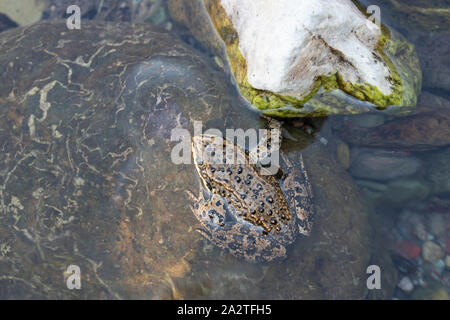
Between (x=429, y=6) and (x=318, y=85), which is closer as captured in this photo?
(x=318, y=85)

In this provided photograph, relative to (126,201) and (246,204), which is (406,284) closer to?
(246,204)

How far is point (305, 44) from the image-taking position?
4238 millimetres

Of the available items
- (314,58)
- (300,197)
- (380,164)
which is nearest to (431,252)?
Answer: (380,164)

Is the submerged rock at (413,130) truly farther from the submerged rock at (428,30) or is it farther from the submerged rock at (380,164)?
A: the submerged rock at (428,30)

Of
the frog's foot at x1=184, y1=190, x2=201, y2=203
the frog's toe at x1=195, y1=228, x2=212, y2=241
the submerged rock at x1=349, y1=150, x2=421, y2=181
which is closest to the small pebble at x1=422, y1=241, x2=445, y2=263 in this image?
the submerged rock at x1=349, y1=150, x2=421, y2=181

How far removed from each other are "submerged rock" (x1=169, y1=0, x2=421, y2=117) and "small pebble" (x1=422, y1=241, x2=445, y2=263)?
10.8 ft

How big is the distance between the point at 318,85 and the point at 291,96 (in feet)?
1.59

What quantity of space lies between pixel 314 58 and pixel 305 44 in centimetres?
30

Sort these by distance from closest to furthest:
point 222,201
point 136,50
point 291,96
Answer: point 291,96 < point 222,201 < point 136,50

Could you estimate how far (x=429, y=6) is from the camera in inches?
231

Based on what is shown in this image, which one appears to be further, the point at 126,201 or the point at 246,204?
the point at 126,201

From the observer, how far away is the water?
530 cm
